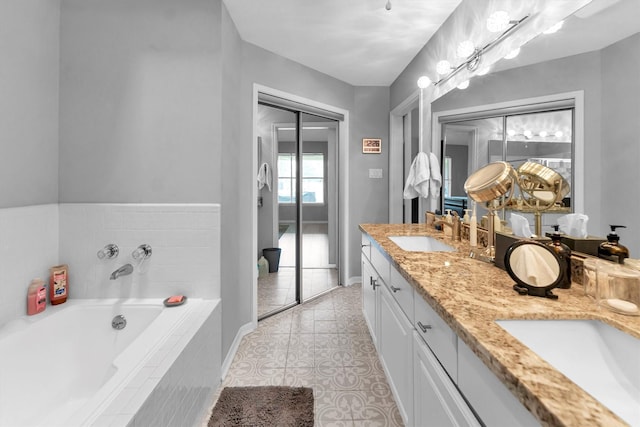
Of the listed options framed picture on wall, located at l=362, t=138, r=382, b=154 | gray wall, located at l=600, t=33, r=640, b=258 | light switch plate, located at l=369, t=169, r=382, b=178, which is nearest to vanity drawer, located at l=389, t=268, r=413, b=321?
gray wall, located at l=600, t=33, r=640, b=258

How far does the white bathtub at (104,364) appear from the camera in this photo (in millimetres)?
1001

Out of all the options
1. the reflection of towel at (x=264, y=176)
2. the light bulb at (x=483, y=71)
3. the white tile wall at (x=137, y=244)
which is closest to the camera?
the light bulb at (x=483, y=71)

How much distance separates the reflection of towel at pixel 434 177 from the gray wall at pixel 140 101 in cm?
157

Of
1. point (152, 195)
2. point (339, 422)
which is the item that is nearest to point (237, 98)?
point (152, 195)

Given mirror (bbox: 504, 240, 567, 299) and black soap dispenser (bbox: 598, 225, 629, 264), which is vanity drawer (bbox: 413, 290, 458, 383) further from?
black soap dispenser (bbox: 598, 225, 629, 264)

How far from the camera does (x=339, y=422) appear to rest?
151 centimetres

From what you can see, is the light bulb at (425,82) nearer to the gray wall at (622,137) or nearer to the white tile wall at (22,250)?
the gray wall at (622,137)

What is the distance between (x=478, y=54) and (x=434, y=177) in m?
0.86

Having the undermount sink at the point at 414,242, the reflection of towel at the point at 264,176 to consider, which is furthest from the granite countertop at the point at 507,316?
the reflection of towel at the point at 264,176

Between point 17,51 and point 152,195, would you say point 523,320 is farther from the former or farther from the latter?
point 17,51

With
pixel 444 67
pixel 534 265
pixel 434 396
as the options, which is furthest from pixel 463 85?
pixel 434 396

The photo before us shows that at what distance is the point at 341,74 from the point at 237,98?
1399mm

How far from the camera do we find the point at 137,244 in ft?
5.99

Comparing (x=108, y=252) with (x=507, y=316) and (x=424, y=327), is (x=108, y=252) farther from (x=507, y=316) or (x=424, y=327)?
(x=507, y=316)
